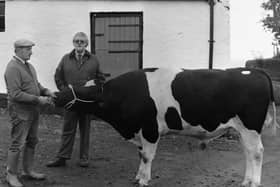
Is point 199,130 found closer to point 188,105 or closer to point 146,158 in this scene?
point 188,105

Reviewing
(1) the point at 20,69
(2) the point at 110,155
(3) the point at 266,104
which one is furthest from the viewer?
(2) the point at 110,155

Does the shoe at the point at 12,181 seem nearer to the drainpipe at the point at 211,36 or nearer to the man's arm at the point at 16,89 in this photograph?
the man's arm at the point at 16,89

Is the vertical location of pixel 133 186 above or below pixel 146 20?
below

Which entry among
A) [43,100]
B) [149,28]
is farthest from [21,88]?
[149,28]

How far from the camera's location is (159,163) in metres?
8.02

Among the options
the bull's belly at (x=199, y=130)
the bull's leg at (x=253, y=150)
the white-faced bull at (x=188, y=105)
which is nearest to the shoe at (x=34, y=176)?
the white-faced bull at (x=188, y=105)

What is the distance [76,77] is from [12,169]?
65.6 inches

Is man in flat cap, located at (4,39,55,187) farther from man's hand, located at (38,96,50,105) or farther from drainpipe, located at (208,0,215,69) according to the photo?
drainpipe, located at (208,0,215,69)

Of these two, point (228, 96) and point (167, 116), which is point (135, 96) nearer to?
point (167, 116)

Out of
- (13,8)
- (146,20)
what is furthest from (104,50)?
(13,8)

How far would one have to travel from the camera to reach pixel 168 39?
1152 cm

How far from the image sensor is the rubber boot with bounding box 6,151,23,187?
6164mm

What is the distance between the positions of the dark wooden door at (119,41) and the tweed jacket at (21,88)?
5.43 m

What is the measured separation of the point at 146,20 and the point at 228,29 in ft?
6.31
